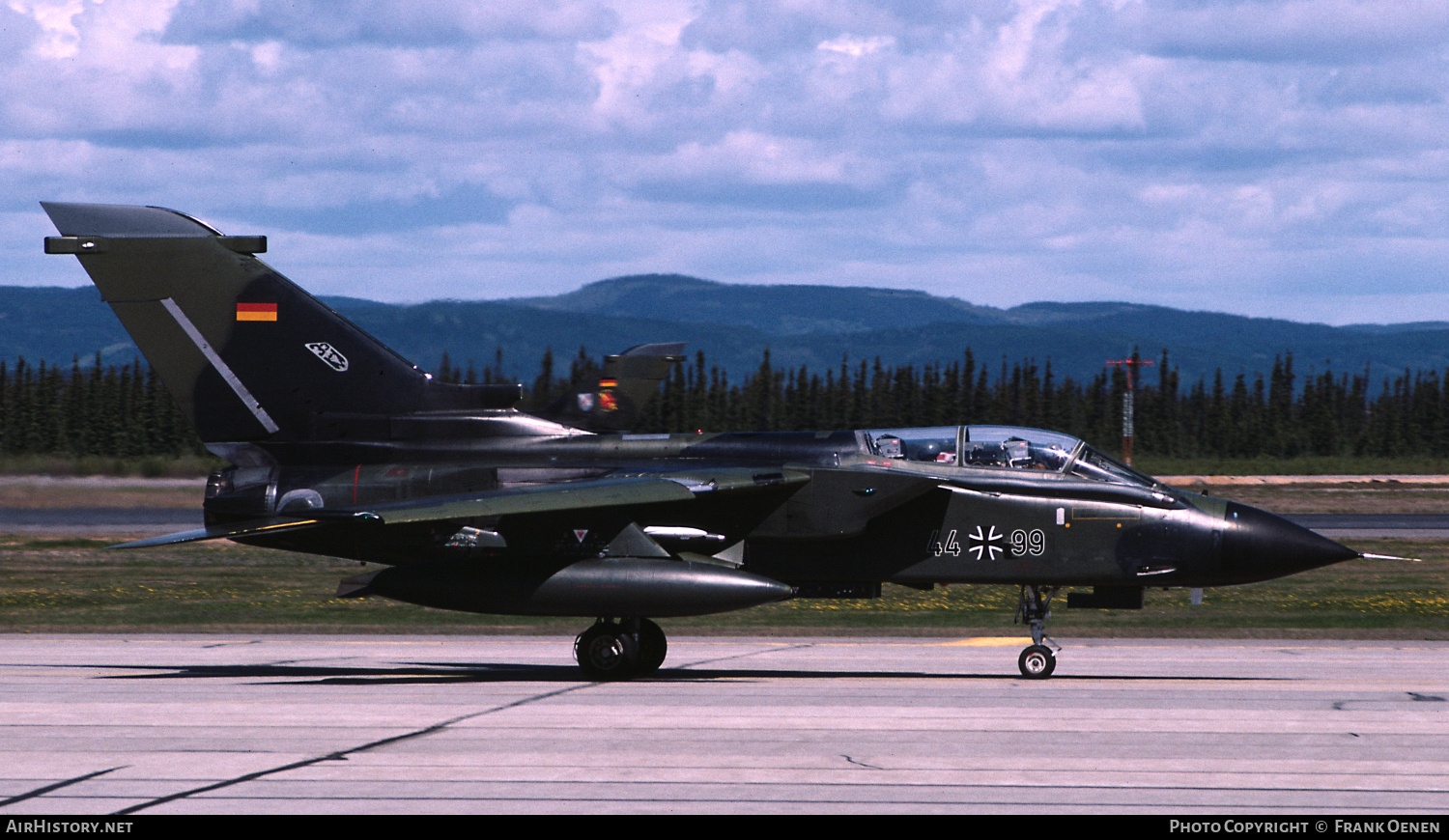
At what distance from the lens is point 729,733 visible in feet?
40.3

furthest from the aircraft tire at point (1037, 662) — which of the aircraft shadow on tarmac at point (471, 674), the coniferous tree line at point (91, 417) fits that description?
the coniferous tree line at point (91, 417)

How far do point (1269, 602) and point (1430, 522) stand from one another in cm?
2954

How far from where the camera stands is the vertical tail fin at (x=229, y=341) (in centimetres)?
1777

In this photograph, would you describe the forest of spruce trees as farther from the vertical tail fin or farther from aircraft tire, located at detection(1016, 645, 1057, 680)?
aircraft tire, located at detection(1016, 645, 1057, 680)

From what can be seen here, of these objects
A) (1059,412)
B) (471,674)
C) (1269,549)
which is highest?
(1059,412)

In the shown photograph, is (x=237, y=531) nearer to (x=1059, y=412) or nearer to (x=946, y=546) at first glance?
(x=946, y=546)

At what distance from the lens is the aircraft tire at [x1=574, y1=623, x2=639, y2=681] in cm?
1644

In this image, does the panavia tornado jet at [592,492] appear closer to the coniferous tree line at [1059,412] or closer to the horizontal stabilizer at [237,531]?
the horizontal stabilizer at [237,531]

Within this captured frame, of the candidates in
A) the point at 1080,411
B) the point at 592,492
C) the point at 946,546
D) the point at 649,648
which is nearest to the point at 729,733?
the point at 592,492

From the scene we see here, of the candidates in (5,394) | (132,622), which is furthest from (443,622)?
(5,394)

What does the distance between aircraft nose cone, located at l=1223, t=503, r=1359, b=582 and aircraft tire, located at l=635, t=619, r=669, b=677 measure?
6356mm

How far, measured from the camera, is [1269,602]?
1049 inches

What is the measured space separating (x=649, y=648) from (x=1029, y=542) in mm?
4495

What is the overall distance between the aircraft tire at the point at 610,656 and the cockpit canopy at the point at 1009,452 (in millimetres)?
3585
